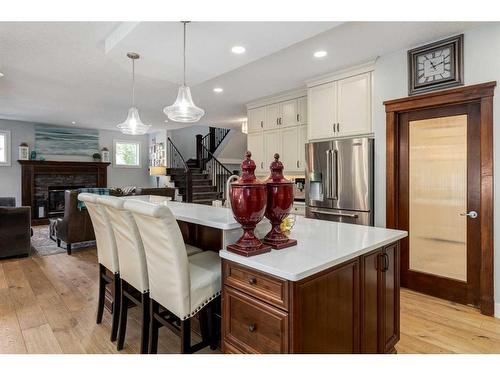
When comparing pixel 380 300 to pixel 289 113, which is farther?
pixel 289 113

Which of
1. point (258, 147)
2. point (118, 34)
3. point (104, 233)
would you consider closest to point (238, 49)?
point (118, 34)

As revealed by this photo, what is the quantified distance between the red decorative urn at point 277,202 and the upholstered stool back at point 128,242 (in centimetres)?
86

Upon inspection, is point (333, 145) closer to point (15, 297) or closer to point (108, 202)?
point (108, 202)

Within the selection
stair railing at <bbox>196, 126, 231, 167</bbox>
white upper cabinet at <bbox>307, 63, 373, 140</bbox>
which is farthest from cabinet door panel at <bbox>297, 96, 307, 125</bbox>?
stair railing at <bbox>196, 126, 231, 167</bbox>

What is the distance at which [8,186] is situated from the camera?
7.68 meters

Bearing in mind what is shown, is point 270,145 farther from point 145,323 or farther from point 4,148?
point 4,148

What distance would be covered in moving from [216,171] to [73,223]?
4513 mm

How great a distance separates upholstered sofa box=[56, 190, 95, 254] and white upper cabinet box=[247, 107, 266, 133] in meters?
3.22

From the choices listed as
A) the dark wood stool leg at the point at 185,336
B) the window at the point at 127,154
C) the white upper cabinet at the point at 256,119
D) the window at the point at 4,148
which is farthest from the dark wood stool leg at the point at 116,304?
the window at the point at 127,154

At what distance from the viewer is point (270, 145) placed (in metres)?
5.11

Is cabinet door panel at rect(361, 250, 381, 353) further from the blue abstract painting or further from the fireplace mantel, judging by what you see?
the blue abstract painting

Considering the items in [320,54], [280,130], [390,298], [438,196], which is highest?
[320,54]

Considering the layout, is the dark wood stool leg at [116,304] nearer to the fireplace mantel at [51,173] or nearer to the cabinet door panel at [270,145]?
the cabinet door panel at [270,145]

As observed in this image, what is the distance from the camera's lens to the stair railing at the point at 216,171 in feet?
28.2
